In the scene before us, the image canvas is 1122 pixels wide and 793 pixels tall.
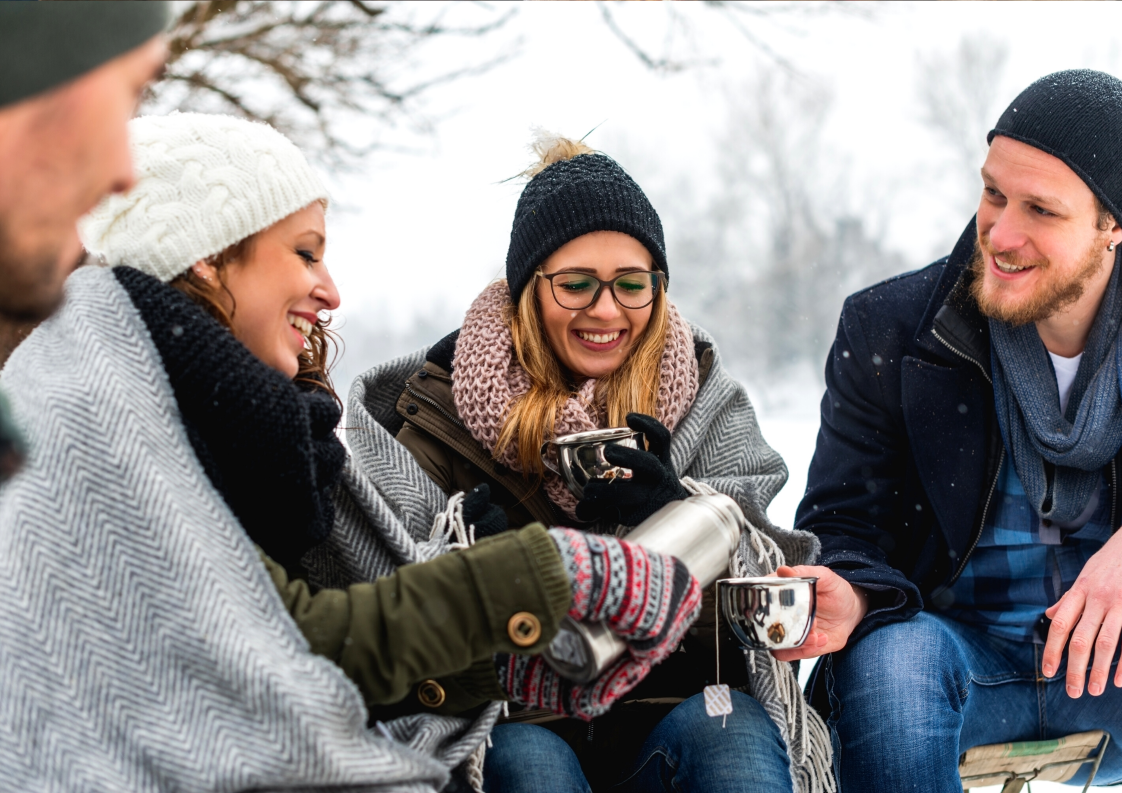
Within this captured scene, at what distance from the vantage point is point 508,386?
2.22 meters

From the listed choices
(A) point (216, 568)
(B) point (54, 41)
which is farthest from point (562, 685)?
(B) point (54, 41)

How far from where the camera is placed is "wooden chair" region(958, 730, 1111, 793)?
2297 millimetres

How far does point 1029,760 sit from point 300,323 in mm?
1952

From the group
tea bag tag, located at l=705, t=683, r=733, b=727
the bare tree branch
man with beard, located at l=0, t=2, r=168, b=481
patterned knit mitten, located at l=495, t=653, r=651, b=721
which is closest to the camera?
man with beard, located at l=0, t=2, r=168, b=481

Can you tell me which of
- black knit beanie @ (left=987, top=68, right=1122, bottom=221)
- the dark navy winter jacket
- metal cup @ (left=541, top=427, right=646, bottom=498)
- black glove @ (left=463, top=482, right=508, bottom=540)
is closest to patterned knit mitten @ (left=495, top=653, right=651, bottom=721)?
black glove @ (left=463, top=482, right=508, bottom=540)

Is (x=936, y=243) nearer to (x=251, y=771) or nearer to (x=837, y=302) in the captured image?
(x=837, y=302)

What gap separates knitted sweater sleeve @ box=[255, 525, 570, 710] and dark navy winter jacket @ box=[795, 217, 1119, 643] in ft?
3.86

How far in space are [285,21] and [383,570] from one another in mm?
2635

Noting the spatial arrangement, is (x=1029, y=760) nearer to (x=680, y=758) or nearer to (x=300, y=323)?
(x=680, y=758)

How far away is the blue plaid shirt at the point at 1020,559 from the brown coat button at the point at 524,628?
5.00 ft

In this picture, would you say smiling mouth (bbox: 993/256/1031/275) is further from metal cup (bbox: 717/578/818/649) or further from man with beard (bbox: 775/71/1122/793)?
metal cup (bbox: 717/578/818/649)

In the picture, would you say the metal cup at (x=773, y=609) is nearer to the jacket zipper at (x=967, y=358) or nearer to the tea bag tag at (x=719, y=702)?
the tea bag tag at (x=719, y=702)

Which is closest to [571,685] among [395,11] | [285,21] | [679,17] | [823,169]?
[285,21]

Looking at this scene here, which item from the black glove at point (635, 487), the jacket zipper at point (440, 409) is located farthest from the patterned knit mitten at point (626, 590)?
the jacket zipper at point (440, 409)
